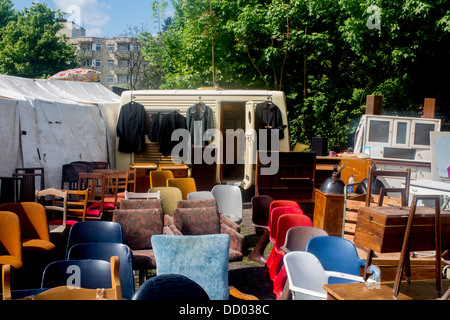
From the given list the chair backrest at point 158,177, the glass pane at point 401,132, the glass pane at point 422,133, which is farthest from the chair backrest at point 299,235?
the glass pane at point 422,133

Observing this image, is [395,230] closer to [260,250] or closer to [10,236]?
[260,250]

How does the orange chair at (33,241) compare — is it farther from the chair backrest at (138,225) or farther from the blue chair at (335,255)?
the blue chair at (335,255)

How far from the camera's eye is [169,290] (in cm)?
231

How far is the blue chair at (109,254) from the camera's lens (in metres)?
3.11

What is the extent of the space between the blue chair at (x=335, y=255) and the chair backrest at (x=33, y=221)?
120 inches

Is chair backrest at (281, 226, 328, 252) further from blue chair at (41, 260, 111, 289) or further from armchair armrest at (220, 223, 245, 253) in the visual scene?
blue chair at (41, 260, 111, 289)

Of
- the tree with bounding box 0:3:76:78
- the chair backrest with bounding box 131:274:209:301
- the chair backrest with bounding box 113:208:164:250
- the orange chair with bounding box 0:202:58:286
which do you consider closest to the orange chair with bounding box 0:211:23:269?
the orange chair with bounding box 0:202:58:286

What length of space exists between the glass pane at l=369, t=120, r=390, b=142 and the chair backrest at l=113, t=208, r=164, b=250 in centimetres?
609

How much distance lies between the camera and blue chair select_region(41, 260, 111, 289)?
2.66 metres

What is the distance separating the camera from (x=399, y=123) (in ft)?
27.9

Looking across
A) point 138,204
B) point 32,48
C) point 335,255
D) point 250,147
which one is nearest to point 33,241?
point 138,204

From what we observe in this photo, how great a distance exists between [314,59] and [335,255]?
34.2ft
